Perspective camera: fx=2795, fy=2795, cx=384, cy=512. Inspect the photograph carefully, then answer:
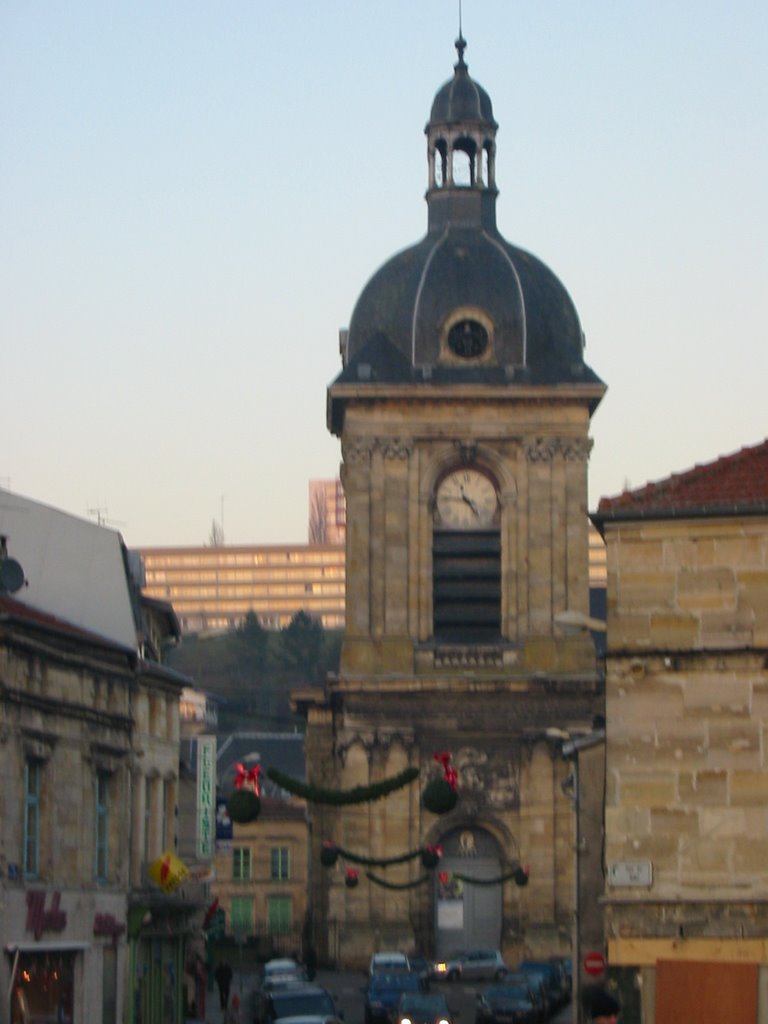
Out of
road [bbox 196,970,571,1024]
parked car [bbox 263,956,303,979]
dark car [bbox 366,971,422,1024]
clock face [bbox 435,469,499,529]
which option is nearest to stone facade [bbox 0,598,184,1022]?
dark car [bbox 366,971,422,1024]

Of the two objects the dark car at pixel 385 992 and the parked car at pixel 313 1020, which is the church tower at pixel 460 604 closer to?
the dark car at pixel 385 992

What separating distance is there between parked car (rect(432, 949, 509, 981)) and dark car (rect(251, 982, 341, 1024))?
19280mm

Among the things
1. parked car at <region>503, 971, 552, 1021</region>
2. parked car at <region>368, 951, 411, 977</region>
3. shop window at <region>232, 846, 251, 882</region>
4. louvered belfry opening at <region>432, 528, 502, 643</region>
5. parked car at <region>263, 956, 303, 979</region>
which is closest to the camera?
parked car at <region>503, 971, 552, 1021</region>

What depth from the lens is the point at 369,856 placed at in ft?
264

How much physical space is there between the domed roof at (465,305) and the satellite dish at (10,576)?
32990mm

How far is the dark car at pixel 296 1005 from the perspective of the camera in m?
51.7

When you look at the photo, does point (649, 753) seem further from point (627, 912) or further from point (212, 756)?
point (212, 756)

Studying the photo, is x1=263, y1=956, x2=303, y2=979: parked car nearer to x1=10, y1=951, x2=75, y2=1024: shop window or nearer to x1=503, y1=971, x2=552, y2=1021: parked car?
x1=503, y1=971, x2=552, y2=1021: parked car

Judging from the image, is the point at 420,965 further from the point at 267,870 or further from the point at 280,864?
the point at 280,864

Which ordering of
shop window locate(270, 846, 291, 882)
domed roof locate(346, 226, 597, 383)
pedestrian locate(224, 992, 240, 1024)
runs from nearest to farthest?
pedestrian locate(224, 992, 240, 1024), domed roof locate(346, 226, 597, 383), shop window locate(270, 846, 291, 882)

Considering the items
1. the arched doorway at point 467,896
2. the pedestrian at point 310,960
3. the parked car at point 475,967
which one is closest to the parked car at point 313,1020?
the parked car at point 475,967

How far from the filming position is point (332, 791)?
152 feet

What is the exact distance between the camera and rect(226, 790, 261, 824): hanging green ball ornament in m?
45.5

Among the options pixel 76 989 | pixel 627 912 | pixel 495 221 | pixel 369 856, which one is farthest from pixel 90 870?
pixel 495 221
